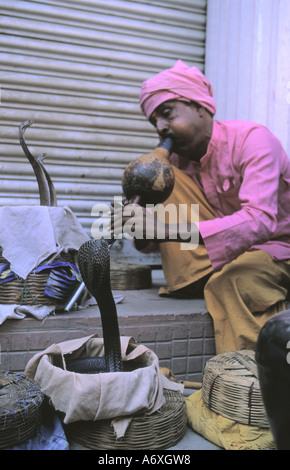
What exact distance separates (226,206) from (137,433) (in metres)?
1.76

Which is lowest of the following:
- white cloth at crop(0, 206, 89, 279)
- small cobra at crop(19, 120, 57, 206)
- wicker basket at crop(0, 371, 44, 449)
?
wicker basket at crop(0, 371, 44, 449)

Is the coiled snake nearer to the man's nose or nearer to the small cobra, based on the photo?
the small cobra

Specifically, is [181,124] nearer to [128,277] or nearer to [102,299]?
[128,277]

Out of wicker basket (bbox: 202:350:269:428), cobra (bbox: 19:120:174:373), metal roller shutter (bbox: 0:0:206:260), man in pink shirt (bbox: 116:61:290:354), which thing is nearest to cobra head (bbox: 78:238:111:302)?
cobra (bbox: 19:120:174:373)

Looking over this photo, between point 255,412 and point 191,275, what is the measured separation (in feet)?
4.04

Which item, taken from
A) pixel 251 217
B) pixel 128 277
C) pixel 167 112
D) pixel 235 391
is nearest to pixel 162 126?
pixel 167 112

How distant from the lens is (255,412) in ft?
6.70

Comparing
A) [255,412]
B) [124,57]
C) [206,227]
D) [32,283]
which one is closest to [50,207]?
[32,283]

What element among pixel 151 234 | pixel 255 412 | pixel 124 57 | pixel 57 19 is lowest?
pixel 255 412

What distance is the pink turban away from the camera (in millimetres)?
3160

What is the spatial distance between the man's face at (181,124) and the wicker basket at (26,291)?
1207 millimetres

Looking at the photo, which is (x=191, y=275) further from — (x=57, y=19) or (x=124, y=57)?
(x=57, y=19)

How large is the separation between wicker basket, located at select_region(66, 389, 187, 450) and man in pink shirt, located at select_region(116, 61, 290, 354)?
0.81m

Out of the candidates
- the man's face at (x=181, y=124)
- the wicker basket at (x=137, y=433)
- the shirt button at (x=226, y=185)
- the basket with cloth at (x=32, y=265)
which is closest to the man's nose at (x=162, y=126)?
the man's face at (x=181, y=124)
